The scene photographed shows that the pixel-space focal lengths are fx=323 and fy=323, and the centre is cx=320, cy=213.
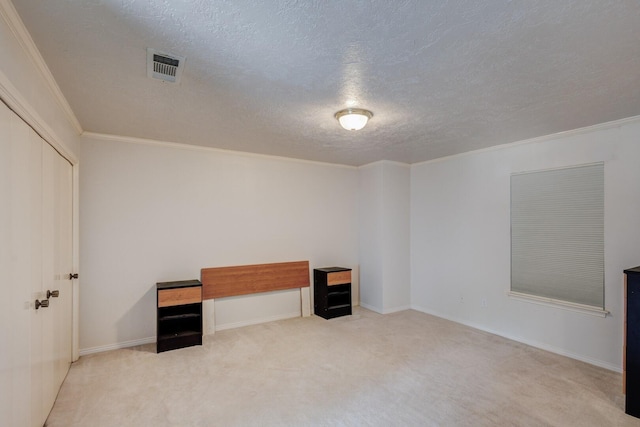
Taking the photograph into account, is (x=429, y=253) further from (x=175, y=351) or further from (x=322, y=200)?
(x=175, y=351)

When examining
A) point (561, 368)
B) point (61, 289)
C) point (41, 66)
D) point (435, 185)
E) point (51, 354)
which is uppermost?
point (41, 66)

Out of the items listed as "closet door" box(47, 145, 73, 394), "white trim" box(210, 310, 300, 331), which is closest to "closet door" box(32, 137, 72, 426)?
"closet door" box(47, 145, 73, 394)

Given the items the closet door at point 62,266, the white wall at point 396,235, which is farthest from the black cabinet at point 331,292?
the closet door at point 62,266

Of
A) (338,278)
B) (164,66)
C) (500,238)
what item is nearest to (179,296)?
(338,278)

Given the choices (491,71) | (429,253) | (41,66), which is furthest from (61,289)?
(429,253)

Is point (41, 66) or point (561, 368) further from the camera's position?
point (561, 368)

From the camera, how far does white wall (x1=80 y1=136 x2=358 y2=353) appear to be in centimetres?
378

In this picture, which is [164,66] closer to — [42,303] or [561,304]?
[42,303]

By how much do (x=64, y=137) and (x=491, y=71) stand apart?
3558mm

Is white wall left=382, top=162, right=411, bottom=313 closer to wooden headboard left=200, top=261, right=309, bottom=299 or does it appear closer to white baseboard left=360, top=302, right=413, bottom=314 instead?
white baseboard left=360, top=302, right=413, bottom=314

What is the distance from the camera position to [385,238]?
534 centimetres

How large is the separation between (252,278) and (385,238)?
7.31ft

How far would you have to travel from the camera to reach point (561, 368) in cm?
329

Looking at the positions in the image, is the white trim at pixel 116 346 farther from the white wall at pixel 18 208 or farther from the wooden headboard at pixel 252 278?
the white wall at pixel 18 208
